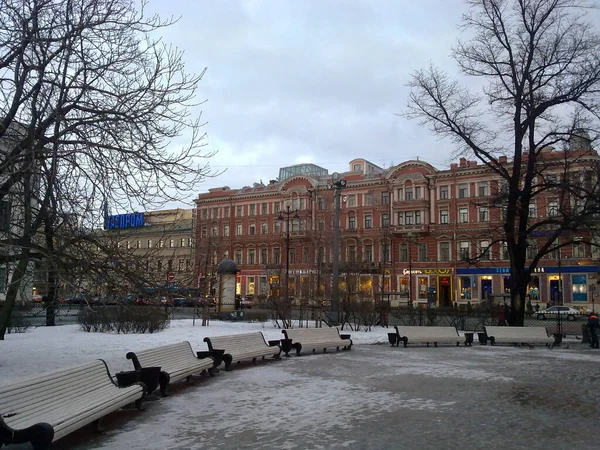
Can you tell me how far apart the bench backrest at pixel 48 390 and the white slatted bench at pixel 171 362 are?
49.2 inches

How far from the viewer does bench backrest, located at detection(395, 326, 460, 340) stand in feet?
59.8

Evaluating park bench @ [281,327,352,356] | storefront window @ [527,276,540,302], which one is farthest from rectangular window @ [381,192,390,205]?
park bench @ [281,327,352,356]

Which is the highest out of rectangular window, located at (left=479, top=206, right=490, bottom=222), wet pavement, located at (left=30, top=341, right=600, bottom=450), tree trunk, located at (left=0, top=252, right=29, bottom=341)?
rectangular window, located at (left=479, top=206, right=490, bottom=222)

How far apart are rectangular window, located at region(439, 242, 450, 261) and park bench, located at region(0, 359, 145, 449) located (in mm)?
53114

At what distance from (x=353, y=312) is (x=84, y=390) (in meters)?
18.2

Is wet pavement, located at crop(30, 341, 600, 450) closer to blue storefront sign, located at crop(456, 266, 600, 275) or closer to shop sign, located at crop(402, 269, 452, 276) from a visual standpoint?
blue storefront sign, located at crop(456, 266, 600, 275)

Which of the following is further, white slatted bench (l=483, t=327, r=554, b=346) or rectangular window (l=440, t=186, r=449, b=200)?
rectangular window (l=440, t=186, r=449, b=200)

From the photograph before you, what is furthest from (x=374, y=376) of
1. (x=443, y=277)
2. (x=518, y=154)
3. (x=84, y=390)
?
(x=443, y=277)

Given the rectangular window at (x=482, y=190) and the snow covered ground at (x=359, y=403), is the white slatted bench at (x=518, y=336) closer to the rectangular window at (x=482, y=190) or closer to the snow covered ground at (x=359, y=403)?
the snow covered ground at (x=359, y=403)

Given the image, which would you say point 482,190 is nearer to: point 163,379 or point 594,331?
point 594,331

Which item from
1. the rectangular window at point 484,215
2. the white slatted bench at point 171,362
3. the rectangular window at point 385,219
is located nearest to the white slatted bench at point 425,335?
the white slatted bench at point 171,362

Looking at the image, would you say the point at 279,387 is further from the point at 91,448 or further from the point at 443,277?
the point at 443,277

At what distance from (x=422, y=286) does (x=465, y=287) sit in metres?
4.60

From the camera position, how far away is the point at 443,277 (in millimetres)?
57844
